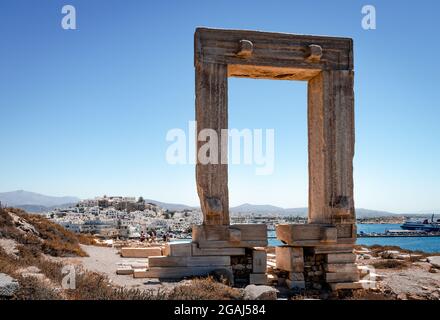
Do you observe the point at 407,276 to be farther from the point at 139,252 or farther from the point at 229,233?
the point at 139,252

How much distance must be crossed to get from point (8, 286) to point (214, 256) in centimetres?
597

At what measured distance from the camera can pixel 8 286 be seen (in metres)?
6.03

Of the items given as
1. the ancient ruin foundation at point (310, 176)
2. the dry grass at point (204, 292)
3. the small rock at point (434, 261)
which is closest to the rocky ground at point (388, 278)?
the small rock at point (434, 261)

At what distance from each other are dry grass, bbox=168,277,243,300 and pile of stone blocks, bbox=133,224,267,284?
143 cm

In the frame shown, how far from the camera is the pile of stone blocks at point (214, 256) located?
11219mm

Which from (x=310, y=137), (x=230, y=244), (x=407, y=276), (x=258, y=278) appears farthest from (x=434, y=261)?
(x=230, y=244)

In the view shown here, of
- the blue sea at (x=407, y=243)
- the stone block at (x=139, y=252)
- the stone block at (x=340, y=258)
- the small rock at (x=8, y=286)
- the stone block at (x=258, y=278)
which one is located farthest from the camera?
the blue sea at (x=407, y=243)

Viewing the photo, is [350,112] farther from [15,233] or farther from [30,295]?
[15,233]

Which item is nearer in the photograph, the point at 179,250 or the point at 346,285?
the point at 179,250

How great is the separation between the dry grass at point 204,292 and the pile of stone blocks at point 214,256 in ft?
4.70

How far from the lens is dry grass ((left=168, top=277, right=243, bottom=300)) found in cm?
791

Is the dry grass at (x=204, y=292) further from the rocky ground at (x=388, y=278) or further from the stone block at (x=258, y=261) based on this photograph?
the stone block at (x=258, y=261)
